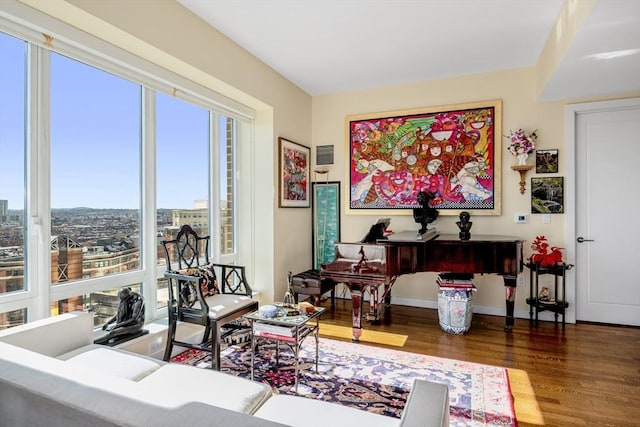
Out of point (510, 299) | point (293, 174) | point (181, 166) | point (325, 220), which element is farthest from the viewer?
point (325, 220)

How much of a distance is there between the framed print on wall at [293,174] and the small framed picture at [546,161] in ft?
9.49

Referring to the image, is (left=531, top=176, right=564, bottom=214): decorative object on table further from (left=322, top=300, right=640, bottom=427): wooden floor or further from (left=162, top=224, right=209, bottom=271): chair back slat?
(left=162, top=224, right=209, bottom=271): chair back slat

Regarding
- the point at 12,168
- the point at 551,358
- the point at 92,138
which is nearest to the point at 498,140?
the point at 551,358

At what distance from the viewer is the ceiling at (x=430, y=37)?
2.78 metres

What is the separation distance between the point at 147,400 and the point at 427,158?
4.18m

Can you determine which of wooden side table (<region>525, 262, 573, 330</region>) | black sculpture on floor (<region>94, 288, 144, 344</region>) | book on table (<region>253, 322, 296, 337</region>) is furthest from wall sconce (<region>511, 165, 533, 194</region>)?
black sculpture on floor (<region>94, 288, 144, 344</region>)

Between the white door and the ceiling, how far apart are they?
1.17 ft

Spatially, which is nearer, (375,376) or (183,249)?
(375,376)

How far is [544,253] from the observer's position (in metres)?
3.93

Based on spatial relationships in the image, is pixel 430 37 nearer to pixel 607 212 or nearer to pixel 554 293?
pixel 607 212

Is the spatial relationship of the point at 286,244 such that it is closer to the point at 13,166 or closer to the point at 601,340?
the point at 13,166

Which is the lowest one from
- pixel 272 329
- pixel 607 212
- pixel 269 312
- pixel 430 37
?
pixel 272 329

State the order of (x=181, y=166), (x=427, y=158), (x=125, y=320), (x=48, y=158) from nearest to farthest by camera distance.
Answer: (x=48, y=158) → (x=125, y=320) → (x=181, y=166) → (x=427, y=158)

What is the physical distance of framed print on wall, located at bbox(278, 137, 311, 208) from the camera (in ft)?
14.6
